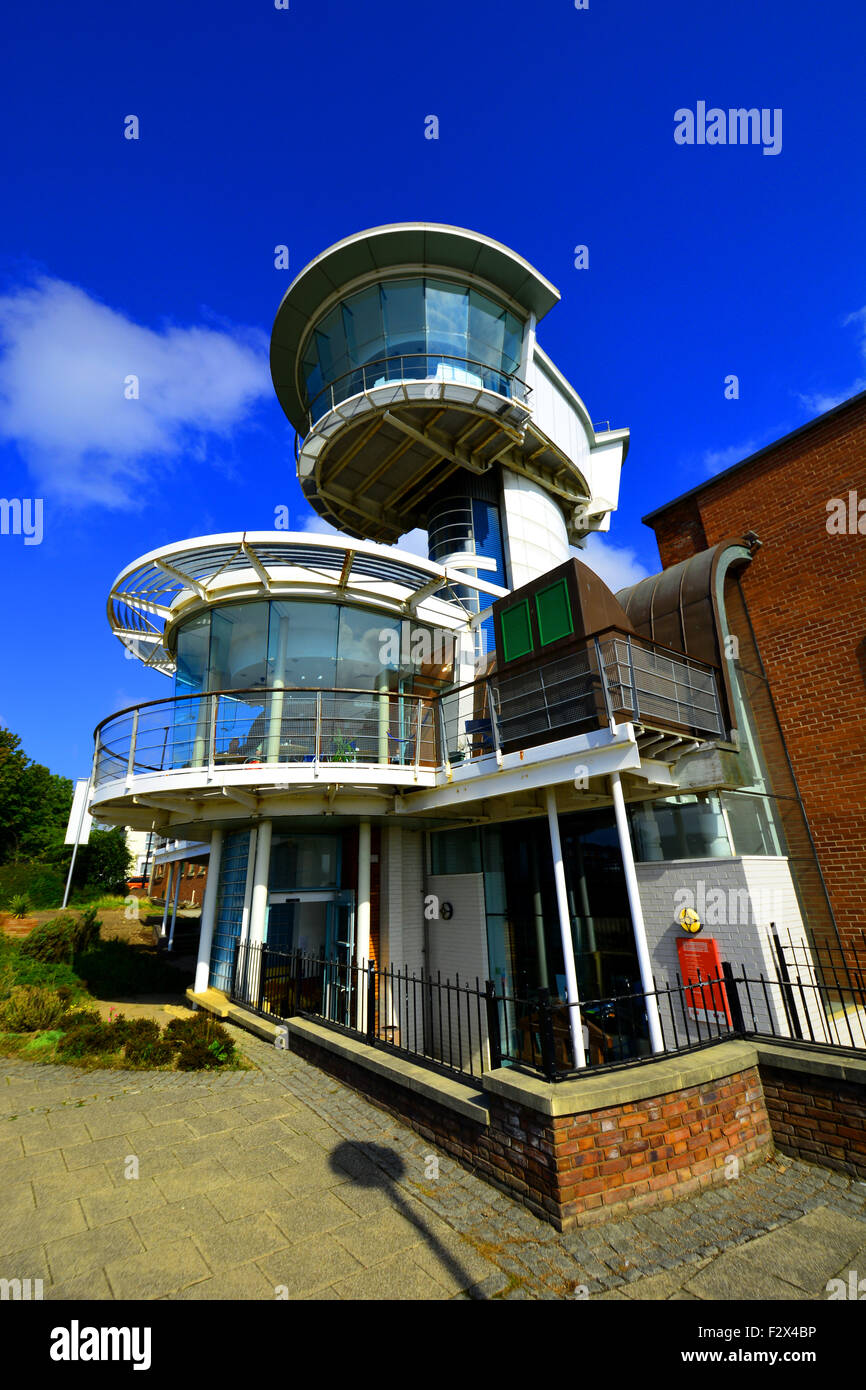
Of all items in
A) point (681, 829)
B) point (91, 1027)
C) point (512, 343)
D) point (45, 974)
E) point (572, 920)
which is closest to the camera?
point (91, 1027)

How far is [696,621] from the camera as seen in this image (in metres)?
10.8

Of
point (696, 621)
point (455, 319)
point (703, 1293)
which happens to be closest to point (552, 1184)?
point (703, 1293)

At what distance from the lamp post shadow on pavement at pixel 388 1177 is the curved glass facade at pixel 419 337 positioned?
18.1 metres

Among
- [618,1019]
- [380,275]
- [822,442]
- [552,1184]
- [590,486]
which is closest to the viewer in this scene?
[552,1184]

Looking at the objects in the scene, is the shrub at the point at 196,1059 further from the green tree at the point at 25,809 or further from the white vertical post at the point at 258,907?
the green tree at the point at 25,809

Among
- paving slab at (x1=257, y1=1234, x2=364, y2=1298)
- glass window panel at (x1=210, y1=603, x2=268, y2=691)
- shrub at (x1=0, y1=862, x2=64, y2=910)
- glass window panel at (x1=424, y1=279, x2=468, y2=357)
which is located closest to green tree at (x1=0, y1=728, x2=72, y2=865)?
shrub at (x1=0, y1=862, x2=64, y2=910)

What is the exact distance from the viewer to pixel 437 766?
38.2 feet

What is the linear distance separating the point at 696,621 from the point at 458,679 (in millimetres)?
5380

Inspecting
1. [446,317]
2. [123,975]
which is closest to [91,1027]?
[123,975]

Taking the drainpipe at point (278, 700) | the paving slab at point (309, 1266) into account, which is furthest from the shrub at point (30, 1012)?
the paving slab at point (309, 1266)

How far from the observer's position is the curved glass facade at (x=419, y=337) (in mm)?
18328

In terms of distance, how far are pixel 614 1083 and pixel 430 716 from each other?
309 inches

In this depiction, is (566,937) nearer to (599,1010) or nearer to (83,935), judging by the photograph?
(599,1010)
